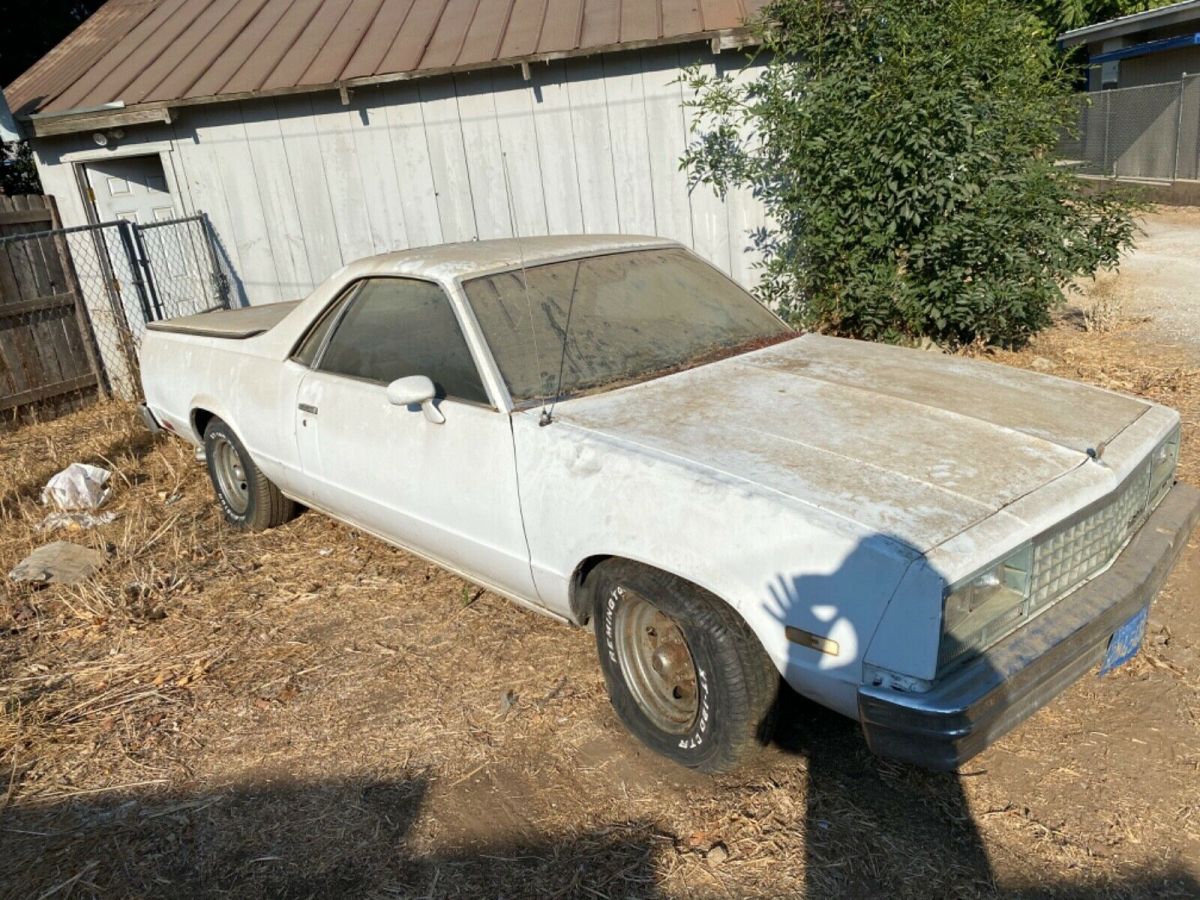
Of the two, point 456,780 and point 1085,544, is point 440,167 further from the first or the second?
point 1085,544

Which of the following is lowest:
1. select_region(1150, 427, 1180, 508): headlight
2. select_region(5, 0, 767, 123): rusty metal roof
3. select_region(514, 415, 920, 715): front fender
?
select_region(1150, 427, 1180, 508): headlight

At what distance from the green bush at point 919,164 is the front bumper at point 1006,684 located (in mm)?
3894

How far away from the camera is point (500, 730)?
3.38m

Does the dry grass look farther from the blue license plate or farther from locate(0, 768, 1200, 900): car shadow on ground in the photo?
the blue license plate

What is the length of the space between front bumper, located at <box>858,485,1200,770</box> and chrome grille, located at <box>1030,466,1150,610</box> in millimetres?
47

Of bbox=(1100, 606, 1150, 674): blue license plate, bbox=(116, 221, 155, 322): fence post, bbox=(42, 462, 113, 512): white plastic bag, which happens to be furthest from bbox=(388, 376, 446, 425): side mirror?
bbox=(116, 221, 155, 322): fence post

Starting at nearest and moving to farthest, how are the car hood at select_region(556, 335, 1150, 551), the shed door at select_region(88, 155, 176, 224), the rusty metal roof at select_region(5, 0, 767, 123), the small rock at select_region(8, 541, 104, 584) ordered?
the car hood at select_region(556, 335, 1150, 551) < the small rock at select_region(8, 541, 104, 584) < the rusty metal roof at select_region(5, 0, 767, 123) < the shed door at select_region(88, 155, 176, 224)

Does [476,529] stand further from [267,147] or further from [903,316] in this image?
[267,147]

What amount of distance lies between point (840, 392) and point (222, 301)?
290 inches

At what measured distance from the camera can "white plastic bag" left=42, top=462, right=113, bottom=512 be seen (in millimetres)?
5887

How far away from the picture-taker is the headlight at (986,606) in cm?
239

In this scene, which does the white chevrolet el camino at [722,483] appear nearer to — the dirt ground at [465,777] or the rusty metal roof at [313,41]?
the dirt ground at [465,777]

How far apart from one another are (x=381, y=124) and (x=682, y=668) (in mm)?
6508

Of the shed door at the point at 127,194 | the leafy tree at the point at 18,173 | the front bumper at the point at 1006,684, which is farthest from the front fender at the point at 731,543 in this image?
the leafy tree at the point at 18,173
